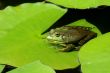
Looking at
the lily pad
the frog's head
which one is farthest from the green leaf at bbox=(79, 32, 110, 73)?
the frog's head

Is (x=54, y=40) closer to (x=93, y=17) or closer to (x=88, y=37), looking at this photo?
(x=88, y=37)

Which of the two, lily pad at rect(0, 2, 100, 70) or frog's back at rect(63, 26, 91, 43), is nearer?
lily pad at rect(0, 2, 100, 70)

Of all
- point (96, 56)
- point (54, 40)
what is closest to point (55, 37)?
point (54, 40)

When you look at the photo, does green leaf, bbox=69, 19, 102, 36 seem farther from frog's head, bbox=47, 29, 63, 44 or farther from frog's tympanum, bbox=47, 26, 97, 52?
frog's head, bbox=47, 29, 63, 44

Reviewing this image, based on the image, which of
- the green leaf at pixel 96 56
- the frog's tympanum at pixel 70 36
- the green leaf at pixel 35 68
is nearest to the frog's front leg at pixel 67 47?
the frog's tympanum at pixel 70 36

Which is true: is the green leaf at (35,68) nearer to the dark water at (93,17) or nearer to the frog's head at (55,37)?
the frog's head at (55,37)

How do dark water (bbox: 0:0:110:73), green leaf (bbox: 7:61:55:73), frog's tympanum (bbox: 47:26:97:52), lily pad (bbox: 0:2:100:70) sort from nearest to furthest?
green leaf (bbox: 7:61:55:73)
lily pad (bbox: 0:2:100:70)
frog's tympanum (bbox: 47:26:97:52)
dark water (bbox: 0:0:110:73)
